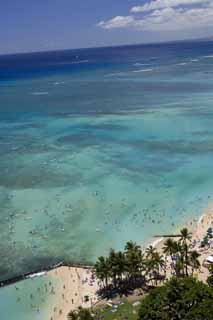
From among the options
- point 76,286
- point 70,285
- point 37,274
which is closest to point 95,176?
point 37,274

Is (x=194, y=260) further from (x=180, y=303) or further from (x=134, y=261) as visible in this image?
(x=180, y=303)

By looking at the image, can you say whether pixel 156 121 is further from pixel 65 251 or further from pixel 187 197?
pixel 65 251

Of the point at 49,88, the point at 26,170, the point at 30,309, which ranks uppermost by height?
the point at 49,88

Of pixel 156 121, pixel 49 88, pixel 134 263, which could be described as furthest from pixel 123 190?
pixel 49 88

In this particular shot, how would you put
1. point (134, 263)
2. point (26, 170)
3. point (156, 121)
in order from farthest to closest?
point (156, 121), point (26, 170), point (134, 263)

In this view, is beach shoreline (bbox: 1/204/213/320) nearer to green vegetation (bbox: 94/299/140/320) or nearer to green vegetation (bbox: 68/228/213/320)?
green vegetation (bbox: 68/228/213/320)

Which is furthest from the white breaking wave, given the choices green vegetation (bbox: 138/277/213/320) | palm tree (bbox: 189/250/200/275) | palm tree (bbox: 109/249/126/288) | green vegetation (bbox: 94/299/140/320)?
green vegetation (bbox: 138/277/213/320)
